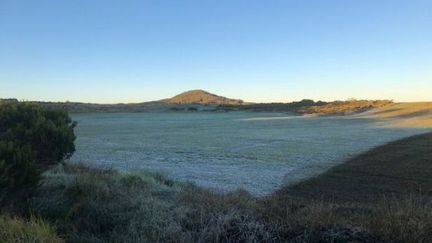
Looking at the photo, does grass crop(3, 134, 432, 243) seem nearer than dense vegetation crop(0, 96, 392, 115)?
Yes

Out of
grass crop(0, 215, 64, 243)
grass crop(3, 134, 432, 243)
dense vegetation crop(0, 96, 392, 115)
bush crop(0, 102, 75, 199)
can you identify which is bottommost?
dense vegetation crop(0, 96, 392, 115)

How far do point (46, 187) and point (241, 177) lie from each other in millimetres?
10599

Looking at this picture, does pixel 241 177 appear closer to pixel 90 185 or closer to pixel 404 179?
pixel 404 179

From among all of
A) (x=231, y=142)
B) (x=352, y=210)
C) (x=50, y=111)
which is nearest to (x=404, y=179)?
(x=352, y=210)

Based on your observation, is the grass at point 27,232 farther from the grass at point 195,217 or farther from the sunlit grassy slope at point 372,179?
the sunlit grassy slope at point 372,179

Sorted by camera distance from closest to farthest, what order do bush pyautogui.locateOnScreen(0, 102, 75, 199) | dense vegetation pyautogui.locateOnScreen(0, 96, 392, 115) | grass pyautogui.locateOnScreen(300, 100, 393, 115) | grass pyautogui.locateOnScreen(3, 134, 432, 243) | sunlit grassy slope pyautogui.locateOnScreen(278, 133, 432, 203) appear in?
grass pyautogui.locateOnScreen(3, 134, 432, 243)
bush pyautogui.locateOnScreen(0, 102, 75, 199)
sunlit grassy slope pyautogui.locateOnScreen(278, 133, 432, 203)
grass pyautogui.locateOnScreen(300, 100, 393, 115)
dense vegetation pyautogui.locateOnScreen(0, 96, 392, 115)

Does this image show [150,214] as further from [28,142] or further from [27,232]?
[28,142]

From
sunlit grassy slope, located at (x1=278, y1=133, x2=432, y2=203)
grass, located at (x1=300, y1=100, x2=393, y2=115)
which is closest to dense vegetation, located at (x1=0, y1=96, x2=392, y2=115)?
grass, located at (x1=300, y1=100, x2=393, y2=115)

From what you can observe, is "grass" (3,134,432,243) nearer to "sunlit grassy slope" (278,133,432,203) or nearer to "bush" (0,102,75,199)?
"bush" (0,102,75,199)

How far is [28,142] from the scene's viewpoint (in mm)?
12148

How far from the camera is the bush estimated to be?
9.35 m

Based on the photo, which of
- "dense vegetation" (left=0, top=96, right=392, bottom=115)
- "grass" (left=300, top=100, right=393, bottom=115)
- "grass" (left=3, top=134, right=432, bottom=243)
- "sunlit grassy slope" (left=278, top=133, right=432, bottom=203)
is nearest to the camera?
"grass" (left=3, top=134, right=432, bottom=243)

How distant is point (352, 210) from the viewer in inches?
404

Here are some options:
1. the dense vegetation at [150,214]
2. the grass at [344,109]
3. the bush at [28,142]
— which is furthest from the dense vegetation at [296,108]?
the dense vegetation at [150,214]
